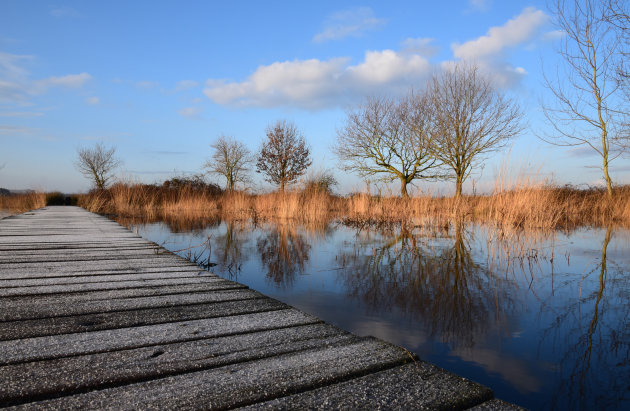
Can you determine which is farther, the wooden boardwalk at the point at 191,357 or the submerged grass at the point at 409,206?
the submerged grass at the point at 409,206

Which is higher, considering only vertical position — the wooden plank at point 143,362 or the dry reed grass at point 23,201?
the dry reed grass at point 23,201

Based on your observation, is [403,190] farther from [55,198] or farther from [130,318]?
[55,198]

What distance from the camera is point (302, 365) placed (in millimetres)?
953

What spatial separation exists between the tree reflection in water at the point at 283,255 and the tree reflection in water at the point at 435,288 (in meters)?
0.43

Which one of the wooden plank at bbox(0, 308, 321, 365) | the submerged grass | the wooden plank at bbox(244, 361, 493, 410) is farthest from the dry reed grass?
the wooden plank at bbox(244, 361, 493, 410)

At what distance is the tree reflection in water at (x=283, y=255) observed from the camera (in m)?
3.09

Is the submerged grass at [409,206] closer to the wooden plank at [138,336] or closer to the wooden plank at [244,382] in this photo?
the wooden plank at [138,336]

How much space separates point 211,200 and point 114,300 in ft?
42.3

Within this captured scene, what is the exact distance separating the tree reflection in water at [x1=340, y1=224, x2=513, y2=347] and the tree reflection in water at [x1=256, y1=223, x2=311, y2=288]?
1.41 ft

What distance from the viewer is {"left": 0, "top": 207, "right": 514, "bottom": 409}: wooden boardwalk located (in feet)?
2.62

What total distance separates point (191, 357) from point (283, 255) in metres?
3.05

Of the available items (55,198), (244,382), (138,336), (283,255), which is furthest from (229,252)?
(55,198)

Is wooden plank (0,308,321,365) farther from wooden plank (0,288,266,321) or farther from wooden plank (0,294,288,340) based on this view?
wooden plank (0,288,266,321)

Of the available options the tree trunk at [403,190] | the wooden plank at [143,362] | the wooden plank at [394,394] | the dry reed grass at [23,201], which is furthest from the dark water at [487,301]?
the dry reed grass at [23,201]
